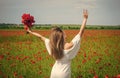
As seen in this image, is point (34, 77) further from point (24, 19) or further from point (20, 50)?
point (20, 50)

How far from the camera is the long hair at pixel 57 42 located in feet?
9.99

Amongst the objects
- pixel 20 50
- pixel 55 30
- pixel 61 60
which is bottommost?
pixel 20 50

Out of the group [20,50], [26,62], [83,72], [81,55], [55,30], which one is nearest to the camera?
[55,30]

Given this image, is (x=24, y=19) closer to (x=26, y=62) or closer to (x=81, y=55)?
(x=26, y=62)

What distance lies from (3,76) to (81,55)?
5.81 feet

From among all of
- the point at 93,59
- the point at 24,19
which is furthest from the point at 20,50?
the point at 24,19

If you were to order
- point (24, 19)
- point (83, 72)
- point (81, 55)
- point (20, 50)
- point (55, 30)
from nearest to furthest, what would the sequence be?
1. point (55, 30)
2. point (24, 19)
3. point (83, 72)
4. point (81, 55)
5. point (20, 50)

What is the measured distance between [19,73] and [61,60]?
162 centimetres

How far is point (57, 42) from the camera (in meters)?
3.05

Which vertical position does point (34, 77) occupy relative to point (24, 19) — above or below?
below

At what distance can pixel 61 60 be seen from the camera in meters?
3.14

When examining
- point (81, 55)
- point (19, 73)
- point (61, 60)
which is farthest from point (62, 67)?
point (81, 55)

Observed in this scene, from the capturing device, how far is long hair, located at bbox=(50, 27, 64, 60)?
3045 millimetres

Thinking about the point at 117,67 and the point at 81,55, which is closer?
the point at 117,67
